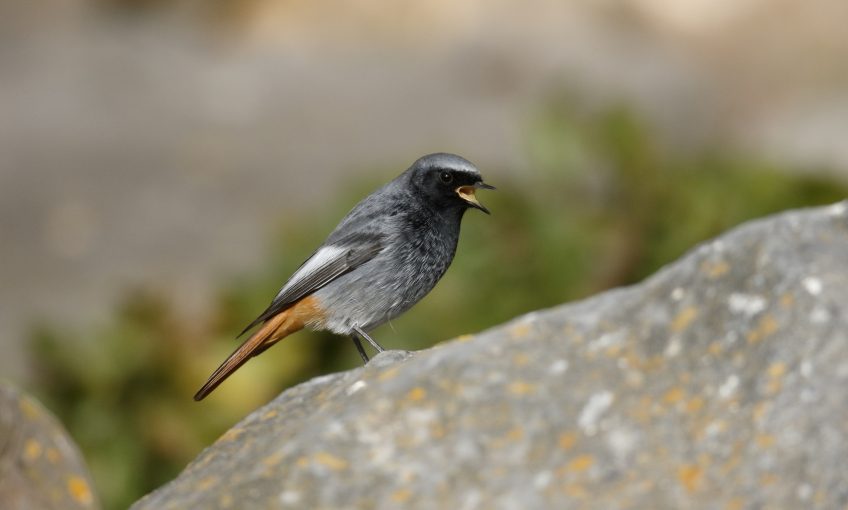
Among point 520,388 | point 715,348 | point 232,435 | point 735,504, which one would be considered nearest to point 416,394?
point 520,388

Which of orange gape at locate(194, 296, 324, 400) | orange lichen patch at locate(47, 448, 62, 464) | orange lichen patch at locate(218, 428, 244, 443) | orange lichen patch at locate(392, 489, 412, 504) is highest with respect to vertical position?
orange lichen patch at locate(47, 448, 62, 464)

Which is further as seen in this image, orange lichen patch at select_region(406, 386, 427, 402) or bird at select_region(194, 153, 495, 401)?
bird at select_region(194, 153, 495, 401)

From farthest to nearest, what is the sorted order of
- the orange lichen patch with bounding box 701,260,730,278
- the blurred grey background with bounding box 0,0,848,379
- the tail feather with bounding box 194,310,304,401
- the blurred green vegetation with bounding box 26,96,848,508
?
the blurred grey background with bounding box 0,0,848,379, the blurred green vegetation with bounding box 26,96,848,508, the tail feather with bounding box 194,310,304,401, the orange lichen patch with bounding box 701,260,730,278

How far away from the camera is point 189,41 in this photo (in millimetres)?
18844

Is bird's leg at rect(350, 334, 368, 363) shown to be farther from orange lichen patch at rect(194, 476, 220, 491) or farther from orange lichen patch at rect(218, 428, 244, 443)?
orange lichen patch at rect(194, 476, 220, 491)

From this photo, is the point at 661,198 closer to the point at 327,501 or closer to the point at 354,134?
the point at 327,501

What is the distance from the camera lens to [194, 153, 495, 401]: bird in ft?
14.9

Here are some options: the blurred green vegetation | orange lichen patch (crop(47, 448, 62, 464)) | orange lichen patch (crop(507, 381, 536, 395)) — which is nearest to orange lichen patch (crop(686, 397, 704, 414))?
orange lichen patch (crop(507, 381, 536, 395))

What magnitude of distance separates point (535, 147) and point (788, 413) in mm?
4905

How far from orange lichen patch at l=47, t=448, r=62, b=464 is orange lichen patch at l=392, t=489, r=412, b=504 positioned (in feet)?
4.50

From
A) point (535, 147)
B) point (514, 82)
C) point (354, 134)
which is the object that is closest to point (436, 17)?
point (514, 82)

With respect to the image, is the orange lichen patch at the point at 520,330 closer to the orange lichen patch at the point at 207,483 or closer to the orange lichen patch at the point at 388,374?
the orange lichen patch at the point at 388,374

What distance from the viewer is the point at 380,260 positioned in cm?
464

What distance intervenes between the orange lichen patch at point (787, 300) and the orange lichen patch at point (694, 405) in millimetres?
335
